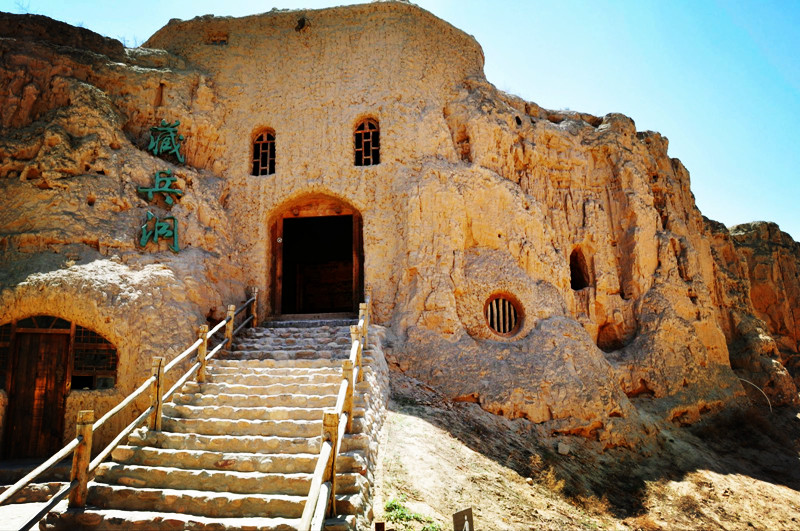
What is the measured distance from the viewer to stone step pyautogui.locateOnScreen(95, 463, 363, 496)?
22.7ft

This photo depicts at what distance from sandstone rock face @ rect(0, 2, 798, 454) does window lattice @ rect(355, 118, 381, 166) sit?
1.69ft

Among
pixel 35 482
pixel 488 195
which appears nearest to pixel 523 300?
pixel 488 195

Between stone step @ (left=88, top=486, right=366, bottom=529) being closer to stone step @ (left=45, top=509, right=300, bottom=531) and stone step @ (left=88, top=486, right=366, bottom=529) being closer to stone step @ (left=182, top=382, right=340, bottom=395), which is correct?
stone step @ (left=45, top=509, right=300, bottom=531)

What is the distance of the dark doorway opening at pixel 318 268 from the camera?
1944 cm

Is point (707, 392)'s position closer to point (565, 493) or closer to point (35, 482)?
point (565, 493)

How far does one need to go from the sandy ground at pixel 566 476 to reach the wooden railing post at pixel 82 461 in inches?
155

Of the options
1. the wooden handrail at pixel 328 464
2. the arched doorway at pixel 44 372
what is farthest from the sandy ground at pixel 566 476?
the arched doorway at pixel 44 372

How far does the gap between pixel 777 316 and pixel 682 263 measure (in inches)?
353

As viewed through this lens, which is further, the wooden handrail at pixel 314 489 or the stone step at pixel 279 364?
the stone step at pixel 279 364

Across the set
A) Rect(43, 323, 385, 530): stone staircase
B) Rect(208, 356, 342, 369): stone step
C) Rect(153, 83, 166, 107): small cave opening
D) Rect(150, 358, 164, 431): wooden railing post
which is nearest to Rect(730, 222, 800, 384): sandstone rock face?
Rect(208, 356, 342, 369): stone step

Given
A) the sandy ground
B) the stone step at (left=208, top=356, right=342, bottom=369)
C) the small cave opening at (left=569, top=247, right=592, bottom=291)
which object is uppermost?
the small cave opening at (left=569, top=247, right=592, bottom=291)

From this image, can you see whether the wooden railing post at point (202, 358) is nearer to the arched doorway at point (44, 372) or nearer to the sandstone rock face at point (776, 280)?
the arched doorway at point (44, 372)

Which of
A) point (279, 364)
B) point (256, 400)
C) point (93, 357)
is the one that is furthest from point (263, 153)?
point (256, 400)

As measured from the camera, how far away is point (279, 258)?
1475cm
